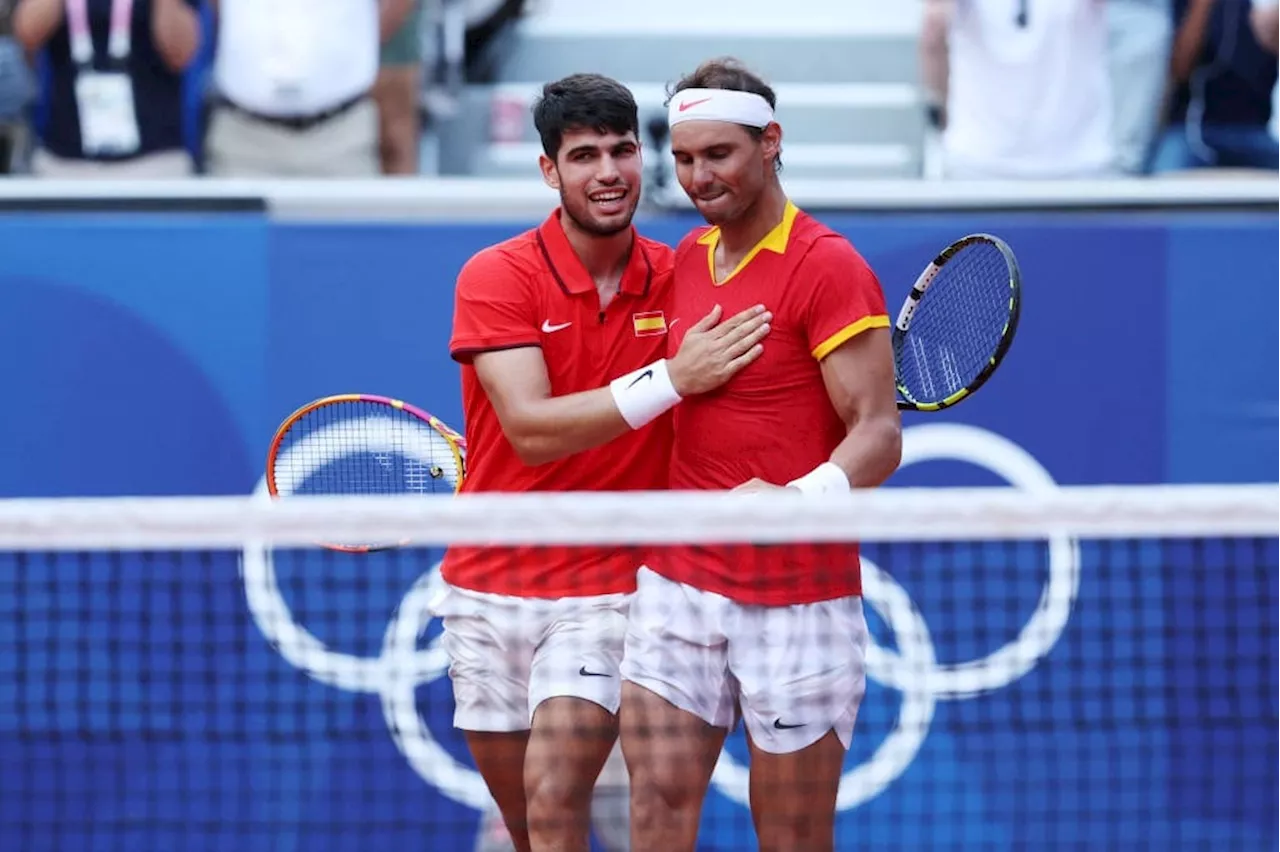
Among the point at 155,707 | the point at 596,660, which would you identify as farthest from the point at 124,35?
the point at 596,660

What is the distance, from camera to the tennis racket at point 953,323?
4449 mm

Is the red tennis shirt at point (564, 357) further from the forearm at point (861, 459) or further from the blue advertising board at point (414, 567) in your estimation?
the blue advertising board at point (414, 567)

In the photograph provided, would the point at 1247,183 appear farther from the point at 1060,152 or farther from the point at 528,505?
the point at 528,505

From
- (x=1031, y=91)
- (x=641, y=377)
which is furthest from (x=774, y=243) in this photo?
(x=1031, y=91)

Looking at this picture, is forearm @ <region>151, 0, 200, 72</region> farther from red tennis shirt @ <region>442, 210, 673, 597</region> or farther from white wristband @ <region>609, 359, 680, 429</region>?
white wristband @ <region>609, 359, 680, 429</region>

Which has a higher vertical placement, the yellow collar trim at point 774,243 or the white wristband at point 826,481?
the yellow collar trim at point 774,243

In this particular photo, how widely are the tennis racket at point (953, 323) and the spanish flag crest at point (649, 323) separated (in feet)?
1.78

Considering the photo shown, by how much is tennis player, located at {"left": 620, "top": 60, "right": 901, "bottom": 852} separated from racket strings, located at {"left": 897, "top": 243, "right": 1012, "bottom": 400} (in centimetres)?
39

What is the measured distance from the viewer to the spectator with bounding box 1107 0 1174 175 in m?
7.08

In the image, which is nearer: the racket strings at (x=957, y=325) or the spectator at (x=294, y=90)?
the racket strings at (x=957, y=325)

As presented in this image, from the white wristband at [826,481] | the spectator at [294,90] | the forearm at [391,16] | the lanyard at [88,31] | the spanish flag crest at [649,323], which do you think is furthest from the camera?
the forearm at [391,16]

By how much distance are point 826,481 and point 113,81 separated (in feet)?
12.0

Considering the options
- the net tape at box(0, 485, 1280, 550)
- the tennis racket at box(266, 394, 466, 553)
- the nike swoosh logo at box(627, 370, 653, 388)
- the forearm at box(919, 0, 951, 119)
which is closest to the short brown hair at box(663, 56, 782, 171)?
the nike swoosh logo at box(627, 370, 653, 388)

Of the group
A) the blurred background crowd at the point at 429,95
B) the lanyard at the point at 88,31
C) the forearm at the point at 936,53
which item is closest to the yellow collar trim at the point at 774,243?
the blurred background crowd at the point at 429,95
